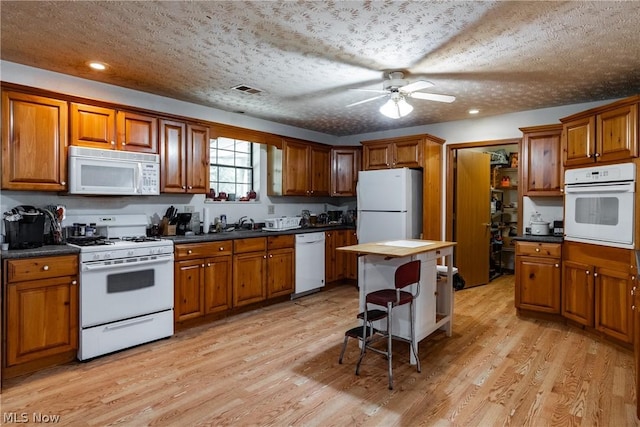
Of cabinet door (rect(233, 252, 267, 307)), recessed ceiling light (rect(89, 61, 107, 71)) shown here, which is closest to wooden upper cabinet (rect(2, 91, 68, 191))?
recessed ceiling light (rect(89, 61, 107, 71))

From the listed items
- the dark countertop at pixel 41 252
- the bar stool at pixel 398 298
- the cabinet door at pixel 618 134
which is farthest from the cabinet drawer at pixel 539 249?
the dark countertop at pixel 41 252

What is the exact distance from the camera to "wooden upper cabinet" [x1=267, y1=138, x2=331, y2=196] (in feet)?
16.7

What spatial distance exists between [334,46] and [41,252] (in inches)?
105

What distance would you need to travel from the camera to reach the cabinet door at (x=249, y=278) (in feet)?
13.4

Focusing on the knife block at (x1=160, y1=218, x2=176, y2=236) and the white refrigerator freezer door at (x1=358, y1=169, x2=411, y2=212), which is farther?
the white refrigerator freezer door at (x1=358, y1=169, x2=411, y2=212)

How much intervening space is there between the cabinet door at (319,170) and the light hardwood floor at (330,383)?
240 centimetres

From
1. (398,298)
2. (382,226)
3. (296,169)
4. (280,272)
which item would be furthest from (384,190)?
(398,298)

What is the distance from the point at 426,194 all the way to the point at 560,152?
1582mm

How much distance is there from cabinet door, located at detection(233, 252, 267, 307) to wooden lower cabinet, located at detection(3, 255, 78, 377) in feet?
5.09

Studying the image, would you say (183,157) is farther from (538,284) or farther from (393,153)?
(538,284)

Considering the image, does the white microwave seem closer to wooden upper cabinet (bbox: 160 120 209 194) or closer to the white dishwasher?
wooden upper cabinet (bbox: 160 120 209 194)

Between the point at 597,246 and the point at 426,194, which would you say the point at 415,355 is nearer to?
the point at 597,246

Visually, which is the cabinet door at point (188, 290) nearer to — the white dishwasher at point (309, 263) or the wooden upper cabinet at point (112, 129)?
the wooden upper cabinet at point (112, 129)

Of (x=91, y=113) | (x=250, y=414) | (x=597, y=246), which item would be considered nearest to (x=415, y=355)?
(x=250, y=414)
